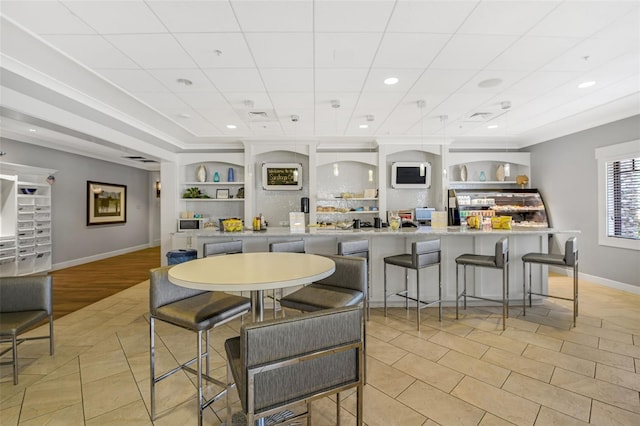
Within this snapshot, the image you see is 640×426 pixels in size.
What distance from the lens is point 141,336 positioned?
3.13 meters

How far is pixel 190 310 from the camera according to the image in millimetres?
1798

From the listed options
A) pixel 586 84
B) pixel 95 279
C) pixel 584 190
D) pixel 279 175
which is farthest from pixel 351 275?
pixel 95 279

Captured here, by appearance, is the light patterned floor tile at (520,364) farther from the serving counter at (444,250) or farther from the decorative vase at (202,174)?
the decorative vase at (202,174)

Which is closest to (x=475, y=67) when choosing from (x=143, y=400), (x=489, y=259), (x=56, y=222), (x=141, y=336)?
(x=489, y=259)

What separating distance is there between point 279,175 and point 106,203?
17.2ft

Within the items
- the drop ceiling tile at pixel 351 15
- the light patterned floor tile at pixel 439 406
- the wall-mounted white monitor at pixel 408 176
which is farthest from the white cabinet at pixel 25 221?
the wall-mounted white monitor at pixel 408 176

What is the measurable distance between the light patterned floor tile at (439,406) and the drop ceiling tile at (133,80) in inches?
150

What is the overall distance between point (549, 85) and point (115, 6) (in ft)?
14.5

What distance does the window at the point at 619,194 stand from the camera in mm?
4480

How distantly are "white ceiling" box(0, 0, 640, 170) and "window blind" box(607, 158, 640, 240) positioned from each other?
0.83m

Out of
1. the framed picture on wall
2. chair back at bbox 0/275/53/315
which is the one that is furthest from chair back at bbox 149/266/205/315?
the framed picture on wall

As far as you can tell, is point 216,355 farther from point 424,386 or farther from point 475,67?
point 475,67

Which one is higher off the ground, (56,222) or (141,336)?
(56,222)

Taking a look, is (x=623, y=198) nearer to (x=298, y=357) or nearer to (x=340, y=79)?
(x=340, y=79)
